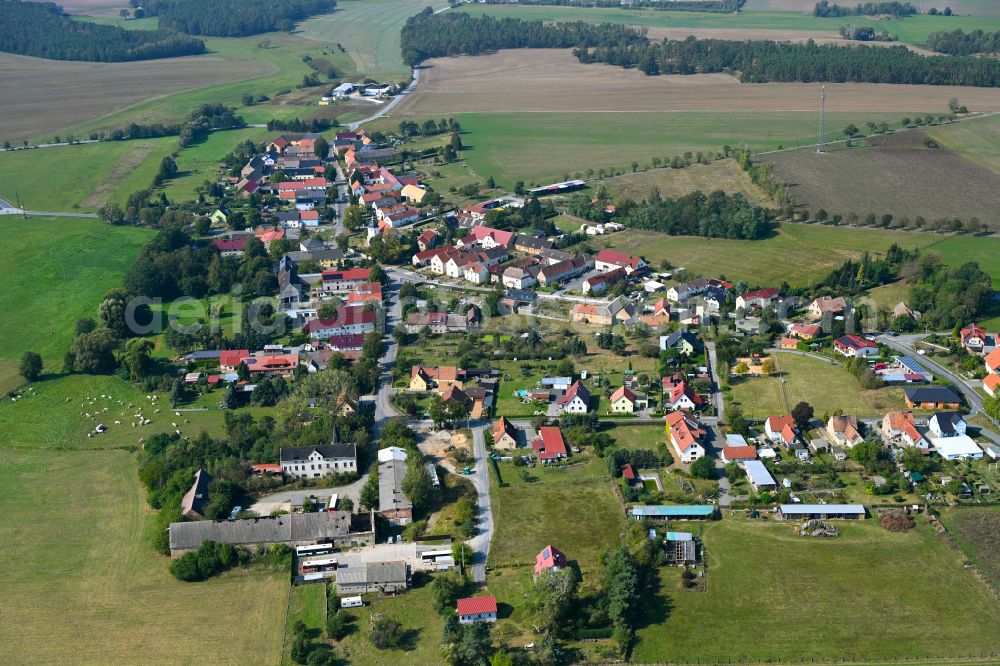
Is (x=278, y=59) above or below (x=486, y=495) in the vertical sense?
above

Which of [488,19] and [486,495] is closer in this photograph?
[486,495]

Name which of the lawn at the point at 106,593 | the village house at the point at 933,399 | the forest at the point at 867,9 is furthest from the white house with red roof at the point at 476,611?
the forest at the point at 867,9

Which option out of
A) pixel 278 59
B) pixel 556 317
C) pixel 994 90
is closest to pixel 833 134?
pixel 994 90

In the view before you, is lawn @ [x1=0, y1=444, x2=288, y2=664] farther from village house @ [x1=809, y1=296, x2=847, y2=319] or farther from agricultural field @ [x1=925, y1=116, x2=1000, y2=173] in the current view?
agricultural field @ [x1=925, y1=116, x2=1000, y2=173]

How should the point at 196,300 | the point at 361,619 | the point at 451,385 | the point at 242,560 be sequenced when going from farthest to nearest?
1. the point at 196,300
2. the point at 451,385
3. the point at 242,560
4. the point at 361,619

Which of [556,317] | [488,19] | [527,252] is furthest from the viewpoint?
[488,19]

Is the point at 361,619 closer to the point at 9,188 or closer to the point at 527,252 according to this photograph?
the point at 527,252

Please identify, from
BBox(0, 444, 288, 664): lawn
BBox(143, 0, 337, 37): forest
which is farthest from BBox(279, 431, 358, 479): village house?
BBox(143, 0, 337, 37): forest

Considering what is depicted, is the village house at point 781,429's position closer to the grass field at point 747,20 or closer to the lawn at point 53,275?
the lawn at point 53,275
